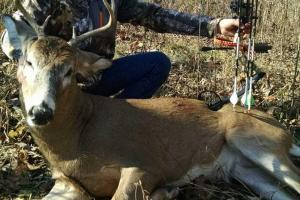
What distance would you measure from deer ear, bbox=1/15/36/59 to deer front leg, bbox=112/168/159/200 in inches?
54.9

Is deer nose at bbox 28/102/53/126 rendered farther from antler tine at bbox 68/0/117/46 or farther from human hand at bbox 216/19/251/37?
human hand at bbox 216/19/251/37

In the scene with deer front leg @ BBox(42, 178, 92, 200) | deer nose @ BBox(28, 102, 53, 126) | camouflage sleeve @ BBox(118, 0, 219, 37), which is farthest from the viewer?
camouflage sleeve @ BBox(118, 0, 219, 37)

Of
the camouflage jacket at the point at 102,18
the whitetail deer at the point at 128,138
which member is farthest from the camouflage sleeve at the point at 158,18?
the whitetail deer at the point at 128,138

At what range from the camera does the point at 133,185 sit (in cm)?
430

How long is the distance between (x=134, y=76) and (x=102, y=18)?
75cm

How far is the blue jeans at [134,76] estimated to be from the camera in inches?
235

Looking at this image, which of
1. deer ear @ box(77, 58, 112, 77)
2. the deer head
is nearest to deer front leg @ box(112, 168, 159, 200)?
the deer head

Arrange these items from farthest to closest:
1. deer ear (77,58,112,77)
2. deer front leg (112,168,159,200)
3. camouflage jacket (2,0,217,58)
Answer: camouflage jacket (2,0,217,58)
deer ear (77,58,112,77)
deer front leg (112,168,159,200)

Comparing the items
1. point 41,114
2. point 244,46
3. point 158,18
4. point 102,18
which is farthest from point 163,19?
point 41,114

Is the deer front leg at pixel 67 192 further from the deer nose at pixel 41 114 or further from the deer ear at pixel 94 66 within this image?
the deer ear at pixel 94 66

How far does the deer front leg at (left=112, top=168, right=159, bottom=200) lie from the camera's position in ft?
14.0

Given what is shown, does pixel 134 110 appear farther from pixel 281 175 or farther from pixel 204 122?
pixel 281 175

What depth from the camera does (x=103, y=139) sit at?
456 centimetres

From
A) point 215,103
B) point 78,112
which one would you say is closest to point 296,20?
point 215,103
